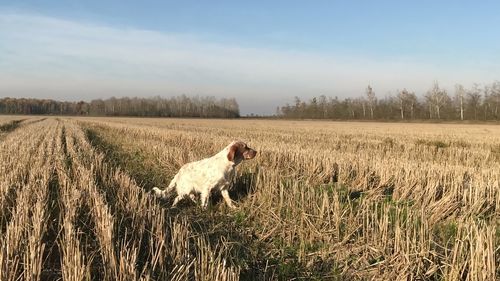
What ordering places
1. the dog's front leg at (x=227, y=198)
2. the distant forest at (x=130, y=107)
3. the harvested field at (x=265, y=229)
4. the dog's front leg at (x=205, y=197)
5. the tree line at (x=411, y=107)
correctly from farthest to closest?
the distant forest at (x=130, y=107) < the tree line at (x=411, y=107) < the dog's front leg at (x=205, y=197) < the dog's front leg at (x=227, y=198) < the harvested field at (x=265, y=229)

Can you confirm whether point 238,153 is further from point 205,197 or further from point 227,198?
point 205,197

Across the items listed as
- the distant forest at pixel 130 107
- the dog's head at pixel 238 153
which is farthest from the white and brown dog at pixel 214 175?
the distant forest at pixel 130 107

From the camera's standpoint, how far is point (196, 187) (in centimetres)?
657

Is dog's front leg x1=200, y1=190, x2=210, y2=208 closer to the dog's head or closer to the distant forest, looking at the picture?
the dog's head

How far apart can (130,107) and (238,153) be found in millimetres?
121325

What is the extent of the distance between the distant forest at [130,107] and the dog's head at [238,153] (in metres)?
104

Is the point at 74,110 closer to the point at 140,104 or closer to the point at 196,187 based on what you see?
the point at 140,104

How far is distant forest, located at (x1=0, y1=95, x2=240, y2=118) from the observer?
114756mm

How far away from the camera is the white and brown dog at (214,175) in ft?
20.7

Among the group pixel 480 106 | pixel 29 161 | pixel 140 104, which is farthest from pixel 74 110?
pixel 29 161

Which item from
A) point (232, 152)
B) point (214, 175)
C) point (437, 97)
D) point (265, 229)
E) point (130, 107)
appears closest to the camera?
point (265, 229)

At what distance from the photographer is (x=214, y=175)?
20.9ft

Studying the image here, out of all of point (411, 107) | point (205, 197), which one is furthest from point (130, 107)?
point (205, 197)

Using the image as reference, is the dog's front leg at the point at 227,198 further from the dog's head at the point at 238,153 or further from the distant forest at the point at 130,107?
the distant forest at the point at 130,107
